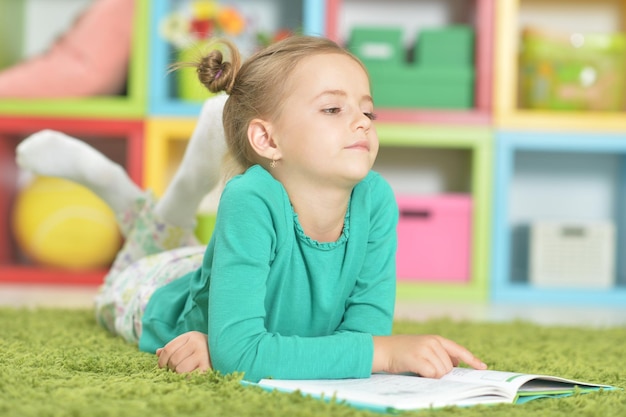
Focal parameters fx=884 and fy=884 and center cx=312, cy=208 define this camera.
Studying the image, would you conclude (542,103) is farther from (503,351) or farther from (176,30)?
(503,351)

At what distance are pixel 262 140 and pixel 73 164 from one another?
2.18 ft

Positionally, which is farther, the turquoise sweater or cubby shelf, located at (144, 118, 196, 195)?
cubby shelf, located at (144, 118, 196, 195)

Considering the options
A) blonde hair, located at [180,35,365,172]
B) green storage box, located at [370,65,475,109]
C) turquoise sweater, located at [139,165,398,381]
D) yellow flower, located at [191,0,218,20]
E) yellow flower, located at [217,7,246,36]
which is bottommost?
turquoise sweater, located at [139,165,398,381]

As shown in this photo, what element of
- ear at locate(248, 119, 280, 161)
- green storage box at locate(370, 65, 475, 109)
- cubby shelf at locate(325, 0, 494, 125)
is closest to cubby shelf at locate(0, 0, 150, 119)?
cubby shelf at locate(325, 0, 494, 125)

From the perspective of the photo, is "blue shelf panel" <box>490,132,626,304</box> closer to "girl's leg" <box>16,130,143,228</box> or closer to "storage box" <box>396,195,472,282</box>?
"storage box" <box>396,195,472,282</box>

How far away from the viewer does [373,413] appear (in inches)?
30.5

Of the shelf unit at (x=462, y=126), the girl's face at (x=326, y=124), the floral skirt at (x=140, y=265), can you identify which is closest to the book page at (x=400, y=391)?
the girl's face at (x=326, y=124)

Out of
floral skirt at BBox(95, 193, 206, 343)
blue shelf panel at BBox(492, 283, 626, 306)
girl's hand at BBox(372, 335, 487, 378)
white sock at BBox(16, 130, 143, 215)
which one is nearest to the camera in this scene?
girl's hand at BBox(372, 335, 487, 378)

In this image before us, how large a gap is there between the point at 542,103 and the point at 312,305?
5.04ft

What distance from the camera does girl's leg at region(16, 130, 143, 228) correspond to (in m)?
1.60

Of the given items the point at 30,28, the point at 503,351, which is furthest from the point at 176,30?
the point at 503,351

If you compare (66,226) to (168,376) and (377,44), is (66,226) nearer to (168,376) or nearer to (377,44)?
(377,44)

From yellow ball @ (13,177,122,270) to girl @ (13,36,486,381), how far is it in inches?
47.8

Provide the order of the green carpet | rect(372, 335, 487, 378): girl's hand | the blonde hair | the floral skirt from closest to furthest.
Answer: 1. the green carpet
2. rect(372, 335, 487, 378): girl's hand
3. the blonde hair
4. the floral skirt
